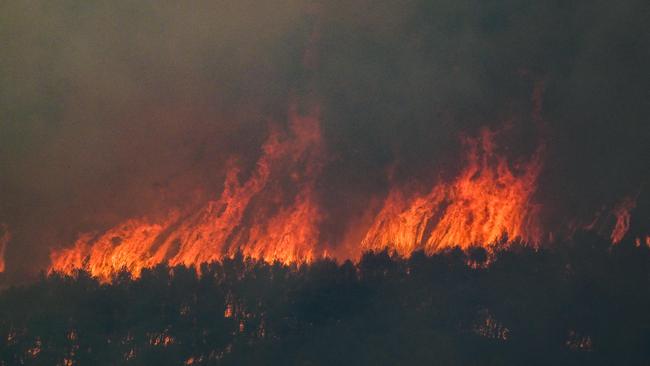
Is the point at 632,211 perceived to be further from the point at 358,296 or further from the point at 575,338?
the point at 358,296

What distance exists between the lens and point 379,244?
28750mm

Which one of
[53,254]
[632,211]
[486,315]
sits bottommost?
[486,315]

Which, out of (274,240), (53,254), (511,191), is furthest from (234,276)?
(511,191)

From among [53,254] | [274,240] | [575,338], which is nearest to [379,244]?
[274,240]

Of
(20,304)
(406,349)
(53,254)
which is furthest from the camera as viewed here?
(53,254)

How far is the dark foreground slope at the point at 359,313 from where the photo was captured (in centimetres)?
2450

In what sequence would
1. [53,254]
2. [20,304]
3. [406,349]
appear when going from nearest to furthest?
[406,349], [20,304], [53,254]

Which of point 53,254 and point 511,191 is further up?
point 511,191

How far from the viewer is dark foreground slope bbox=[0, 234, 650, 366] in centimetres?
2450

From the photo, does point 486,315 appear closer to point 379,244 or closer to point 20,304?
point 379,244

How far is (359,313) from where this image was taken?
26.1 metres

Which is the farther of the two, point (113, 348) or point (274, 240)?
point (274, 240)

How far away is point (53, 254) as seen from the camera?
2833 centimetres

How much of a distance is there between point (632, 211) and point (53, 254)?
22830mm
